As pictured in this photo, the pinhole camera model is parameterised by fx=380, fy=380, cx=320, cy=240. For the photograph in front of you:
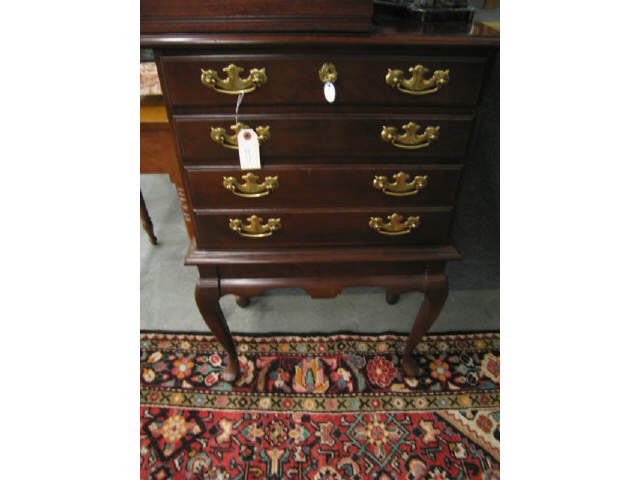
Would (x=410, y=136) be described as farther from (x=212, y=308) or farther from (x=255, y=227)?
(x=212, y=308)

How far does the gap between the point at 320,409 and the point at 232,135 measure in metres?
1.05

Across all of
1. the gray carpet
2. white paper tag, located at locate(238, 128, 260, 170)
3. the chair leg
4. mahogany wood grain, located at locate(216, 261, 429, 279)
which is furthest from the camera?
the chair leg

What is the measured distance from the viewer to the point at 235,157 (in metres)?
0.95

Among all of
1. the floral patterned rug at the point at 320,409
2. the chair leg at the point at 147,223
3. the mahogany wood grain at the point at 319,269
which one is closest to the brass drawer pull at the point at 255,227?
the mahogany wood grain at the point at 319,269

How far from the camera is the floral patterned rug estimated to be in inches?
50.6

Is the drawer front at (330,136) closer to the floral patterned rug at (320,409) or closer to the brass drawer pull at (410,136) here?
the brass drawer pull at (410,136)

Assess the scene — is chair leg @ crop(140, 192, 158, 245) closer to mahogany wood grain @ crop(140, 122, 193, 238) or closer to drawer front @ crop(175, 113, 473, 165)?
mahogany wood grain @ crop(140, 122, 193, 238)

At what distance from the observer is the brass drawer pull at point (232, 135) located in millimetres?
898

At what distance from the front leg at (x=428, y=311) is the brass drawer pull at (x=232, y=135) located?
26.0 inches

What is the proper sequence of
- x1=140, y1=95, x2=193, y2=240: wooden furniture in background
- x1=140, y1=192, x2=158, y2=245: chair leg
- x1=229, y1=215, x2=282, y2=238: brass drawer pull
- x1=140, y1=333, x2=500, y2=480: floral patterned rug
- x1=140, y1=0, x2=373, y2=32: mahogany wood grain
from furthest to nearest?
x1=140, y1=192, x2=158, y2=245: chair leg
x1=140, y1=95, x2=193, y2=240: wooden furniture in background
x1=140, y1=333, x2=500, y2=480: floral patterned rug
x1=229, y1=215, x2=282, y2=238: brass drawer pull
x1=140, y1=0, x2=373, y2=32: mahogany wood grain

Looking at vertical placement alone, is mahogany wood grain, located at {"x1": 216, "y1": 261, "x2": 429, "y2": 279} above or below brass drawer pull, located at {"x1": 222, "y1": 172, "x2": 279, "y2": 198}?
below

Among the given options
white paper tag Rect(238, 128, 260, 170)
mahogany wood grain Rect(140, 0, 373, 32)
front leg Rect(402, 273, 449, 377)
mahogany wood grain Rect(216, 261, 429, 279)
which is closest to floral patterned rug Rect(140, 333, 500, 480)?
front leg Rect(402, 273, 449, 377)

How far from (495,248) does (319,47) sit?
5.59 ft

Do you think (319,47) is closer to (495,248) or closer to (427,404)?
(427,404)
